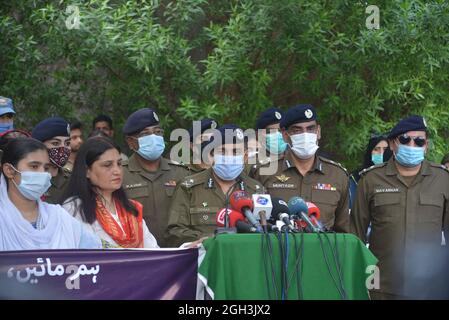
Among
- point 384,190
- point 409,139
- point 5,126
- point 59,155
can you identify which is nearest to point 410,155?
point 409,139

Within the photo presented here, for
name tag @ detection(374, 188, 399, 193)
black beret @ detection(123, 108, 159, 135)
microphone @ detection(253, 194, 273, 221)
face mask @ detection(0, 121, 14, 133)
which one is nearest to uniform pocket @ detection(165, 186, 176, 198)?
black beret @ detection(123, 108, 159, 135)

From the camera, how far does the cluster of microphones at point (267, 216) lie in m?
5.07

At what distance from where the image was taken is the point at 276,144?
27.2 feet

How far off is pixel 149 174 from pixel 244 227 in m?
2.39

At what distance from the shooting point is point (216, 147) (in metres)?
6.61

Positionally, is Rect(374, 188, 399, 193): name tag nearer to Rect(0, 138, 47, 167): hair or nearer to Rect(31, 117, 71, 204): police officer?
Rect(31, 117, 71, 204): police officer

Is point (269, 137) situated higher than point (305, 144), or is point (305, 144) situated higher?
point (269, 137)

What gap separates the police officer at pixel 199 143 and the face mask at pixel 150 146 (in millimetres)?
385

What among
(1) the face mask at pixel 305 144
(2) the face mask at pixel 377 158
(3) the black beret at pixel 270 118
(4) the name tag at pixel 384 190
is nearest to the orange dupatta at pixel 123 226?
(1) the face mask at pixel 305 144

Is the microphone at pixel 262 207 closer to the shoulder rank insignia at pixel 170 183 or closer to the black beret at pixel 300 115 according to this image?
the black beret at pixel 300 115

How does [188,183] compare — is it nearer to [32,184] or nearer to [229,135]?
[229,135]

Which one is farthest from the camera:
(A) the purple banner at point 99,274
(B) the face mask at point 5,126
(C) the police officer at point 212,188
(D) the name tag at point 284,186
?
(B) the face mask at point 5,126

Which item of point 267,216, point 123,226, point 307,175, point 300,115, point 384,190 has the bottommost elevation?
point 123,226

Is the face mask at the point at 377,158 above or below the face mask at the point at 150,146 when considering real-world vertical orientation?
below
